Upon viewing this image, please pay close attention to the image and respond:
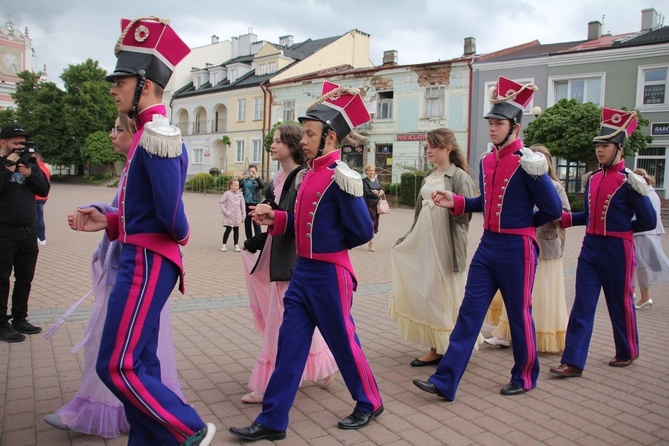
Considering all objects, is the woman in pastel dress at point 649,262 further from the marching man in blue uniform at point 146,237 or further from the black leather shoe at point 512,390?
the marching man in blue uniform at point 146,237

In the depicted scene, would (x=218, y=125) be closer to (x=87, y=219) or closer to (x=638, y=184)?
(x=638, y=184)

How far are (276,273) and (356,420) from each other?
1207 mm

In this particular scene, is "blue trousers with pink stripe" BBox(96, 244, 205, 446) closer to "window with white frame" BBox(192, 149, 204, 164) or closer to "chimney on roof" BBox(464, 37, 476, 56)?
"chimney on roof" BBox(464, 37, 476, 56)

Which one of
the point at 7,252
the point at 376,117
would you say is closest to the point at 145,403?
the point at 7,252

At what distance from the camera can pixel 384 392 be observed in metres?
4.50

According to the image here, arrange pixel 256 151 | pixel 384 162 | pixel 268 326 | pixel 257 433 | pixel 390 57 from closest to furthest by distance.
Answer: pixel 257 433, pixel 268 326, pixel 384 162, pixel 390 57, pixel 256 151

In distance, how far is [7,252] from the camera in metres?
5.44

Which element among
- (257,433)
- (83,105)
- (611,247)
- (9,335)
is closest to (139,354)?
(257,433)

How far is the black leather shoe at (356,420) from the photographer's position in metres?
3.72

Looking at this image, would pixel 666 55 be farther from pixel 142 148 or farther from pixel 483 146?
pixel 142 148

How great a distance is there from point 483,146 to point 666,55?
31.9 feet

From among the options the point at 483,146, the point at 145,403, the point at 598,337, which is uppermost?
the point at 483,146

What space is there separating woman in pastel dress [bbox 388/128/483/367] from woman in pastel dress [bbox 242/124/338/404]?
1.07 m

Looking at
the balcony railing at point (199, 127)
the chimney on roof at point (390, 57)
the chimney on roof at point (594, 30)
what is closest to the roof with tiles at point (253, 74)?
the balcony railing at point (199, 127)
